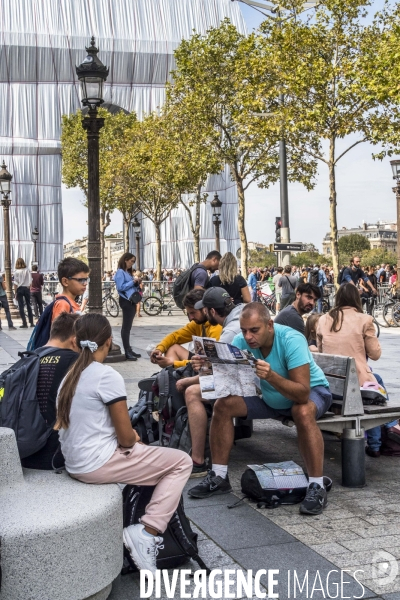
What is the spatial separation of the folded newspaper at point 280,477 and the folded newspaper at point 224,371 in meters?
0.46

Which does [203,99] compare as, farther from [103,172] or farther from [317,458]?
[317,458]

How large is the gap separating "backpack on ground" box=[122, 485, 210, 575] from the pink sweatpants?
9cm

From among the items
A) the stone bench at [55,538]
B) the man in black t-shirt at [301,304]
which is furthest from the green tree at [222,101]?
the stone bench at [55,538]

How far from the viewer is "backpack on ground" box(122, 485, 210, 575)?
3977mm

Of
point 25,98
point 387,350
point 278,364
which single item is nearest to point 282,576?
point 278,364

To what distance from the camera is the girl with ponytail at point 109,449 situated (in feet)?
12.8

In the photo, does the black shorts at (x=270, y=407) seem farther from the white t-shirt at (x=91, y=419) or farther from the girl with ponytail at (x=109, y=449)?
the white t-shirt at (x=91, y=419)

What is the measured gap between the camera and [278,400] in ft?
17.0

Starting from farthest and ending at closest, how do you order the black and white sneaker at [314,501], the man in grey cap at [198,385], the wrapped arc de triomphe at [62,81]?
1. the wrapped arc de triomphe at [62,81]
2. the man in grey cap at [198,385]
3. the black and white sneaker at [314,501]

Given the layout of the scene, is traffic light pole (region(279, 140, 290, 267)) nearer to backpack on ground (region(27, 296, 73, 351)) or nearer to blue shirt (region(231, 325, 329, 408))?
backpack on ground (region(27, 296, 73, 351))

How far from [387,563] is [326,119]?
18.2 metres

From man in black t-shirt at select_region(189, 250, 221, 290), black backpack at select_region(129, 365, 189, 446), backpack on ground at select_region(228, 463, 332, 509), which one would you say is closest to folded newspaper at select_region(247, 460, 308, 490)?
backpack on ground at select_region(228, 463, 332, 509)

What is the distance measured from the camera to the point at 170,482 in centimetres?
400

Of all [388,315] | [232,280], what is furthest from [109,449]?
[388,315]
